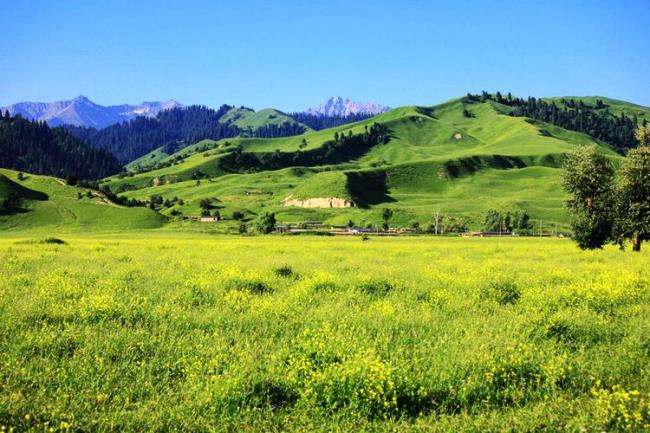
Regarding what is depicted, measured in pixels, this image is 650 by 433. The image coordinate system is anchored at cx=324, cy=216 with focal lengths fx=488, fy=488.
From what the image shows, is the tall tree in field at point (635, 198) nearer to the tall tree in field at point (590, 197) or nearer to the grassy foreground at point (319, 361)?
the tall tree in field at point (590, 197)

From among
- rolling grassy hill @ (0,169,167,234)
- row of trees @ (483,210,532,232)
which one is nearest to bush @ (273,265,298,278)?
rolling grassy hill @ (0,169,167,234)

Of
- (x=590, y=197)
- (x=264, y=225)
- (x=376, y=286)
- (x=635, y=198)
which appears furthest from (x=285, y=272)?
(x=264, y=225)

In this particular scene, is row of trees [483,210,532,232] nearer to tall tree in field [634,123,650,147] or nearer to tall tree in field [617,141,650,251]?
tall tree in field [634,123,650,147]

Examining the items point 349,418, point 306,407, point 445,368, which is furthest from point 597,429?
point 306,407

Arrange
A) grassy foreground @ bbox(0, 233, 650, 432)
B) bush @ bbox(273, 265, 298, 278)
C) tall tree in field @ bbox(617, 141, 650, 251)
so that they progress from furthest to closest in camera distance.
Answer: tall tree in field @ bbox(617, 141, 650, 251)
bush @ bbox(273, 265, 298, 278)
grassy foreground @ bbox(0, 233, 650, 432)

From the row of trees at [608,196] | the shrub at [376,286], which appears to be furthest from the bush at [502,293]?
the row of trees at [608,196]

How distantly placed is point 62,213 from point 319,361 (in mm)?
157833

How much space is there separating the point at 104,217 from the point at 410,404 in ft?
506

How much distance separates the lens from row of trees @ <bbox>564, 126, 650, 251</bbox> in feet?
161

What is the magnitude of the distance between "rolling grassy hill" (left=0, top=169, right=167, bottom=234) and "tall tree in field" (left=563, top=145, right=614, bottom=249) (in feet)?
382

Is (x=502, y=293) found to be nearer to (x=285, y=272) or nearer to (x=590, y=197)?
(x=285, y=272)

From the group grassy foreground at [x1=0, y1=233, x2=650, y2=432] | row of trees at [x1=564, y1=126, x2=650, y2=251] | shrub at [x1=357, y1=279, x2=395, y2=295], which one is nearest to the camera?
grassy foreground at [x1=0, y1=233, x2=650, y2=432]

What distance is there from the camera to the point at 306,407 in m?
8.46

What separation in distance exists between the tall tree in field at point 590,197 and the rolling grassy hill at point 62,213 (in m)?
117
